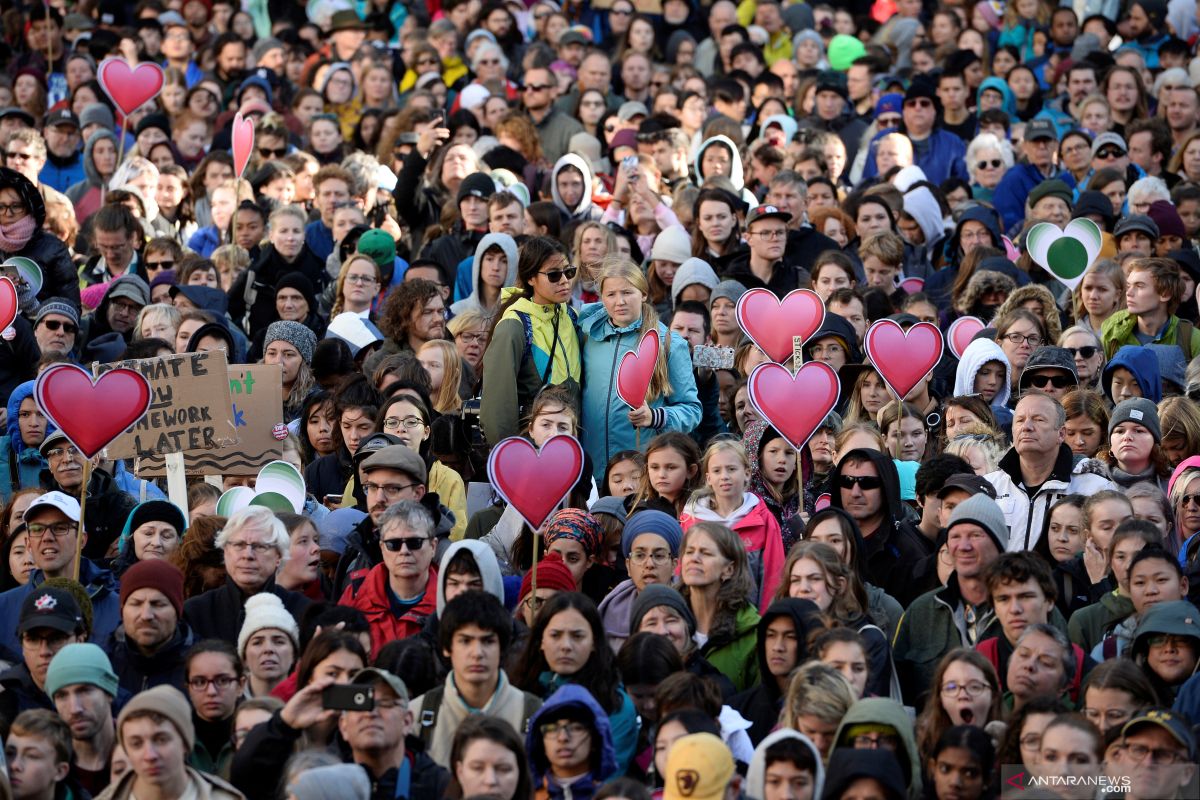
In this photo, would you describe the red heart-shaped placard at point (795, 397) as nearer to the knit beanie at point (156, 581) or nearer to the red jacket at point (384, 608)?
the red jacket at point (384, 608)

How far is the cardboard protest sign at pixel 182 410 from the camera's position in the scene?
11.3m

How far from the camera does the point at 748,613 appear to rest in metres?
9.58

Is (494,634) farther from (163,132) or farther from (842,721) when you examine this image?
(163,132)

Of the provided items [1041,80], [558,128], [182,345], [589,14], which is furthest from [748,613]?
[589,14]

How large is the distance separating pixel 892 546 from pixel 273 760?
3292 millimetres

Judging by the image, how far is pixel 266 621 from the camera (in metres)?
9.25

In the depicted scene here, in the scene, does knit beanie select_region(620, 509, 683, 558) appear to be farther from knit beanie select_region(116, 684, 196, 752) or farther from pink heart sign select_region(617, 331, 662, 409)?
knit beanie select_region(116, 684, 196, 752)

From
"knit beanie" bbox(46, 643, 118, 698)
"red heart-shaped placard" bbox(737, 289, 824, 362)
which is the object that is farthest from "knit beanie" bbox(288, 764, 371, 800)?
"red heart-shaped placard" bbox(737, 289, 824, 362)

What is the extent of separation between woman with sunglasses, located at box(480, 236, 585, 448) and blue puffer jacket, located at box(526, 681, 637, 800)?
358cm

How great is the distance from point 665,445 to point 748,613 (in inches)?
59.8

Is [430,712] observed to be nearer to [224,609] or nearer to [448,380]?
[224,609]

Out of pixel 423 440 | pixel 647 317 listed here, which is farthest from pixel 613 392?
pixel 423 440

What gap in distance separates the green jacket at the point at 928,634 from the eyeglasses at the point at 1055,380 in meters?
2.61

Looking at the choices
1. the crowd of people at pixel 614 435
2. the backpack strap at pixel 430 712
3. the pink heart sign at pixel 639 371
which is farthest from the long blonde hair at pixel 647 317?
the backpack strap at pixel 430 712
